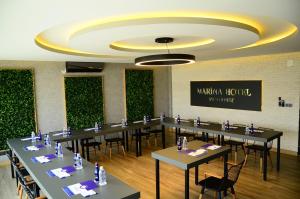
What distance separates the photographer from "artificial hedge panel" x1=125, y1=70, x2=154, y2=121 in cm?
875

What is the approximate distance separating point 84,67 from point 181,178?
4392mm

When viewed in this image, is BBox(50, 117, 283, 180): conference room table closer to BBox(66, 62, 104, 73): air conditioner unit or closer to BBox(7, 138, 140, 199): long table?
BBox(7, 138, 140, 199): long table

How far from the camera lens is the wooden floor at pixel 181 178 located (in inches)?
177

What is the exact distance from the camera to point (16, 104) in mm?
6492

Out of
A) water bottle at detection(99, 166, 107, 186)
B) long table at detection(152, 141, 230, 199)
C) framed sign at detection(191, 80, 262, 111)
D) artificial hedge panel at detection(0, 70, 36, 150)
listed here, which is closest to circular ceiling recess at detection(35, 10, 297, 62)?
water bottle at detection(99, 166, 107, 186)

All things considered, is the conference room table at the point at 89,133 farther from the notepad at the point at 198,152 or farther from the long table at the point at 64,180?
the notepad at the point at 198,152

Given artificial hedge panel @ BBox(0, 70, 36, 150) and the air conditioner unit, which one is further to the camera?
the air conditioner unit

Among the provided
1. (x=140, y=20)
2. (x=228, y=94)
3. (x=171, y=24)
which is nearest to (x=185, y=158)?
(x=171, y=24)

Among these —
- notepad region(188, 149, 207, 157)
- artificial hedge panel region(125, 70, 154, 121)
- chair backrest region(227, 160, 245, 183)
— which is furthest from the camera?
artificial hedge panel region(125, 70, 154, 121)

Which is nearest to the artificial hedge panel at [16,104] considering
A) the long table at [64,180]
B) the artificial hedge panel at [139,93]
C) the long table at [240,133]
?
the long table at [64,180]

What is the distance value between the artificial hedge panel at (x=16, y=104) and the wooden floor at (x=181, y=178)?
949mm

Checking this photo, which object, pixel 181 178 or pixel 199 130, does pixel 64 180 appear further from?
pixel 199 130

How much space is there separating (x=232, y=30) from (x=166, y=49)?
2.12 meters

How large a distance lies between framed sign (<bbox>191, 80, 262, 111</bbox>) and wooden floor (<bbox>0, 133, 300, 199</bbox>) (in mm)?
1697
